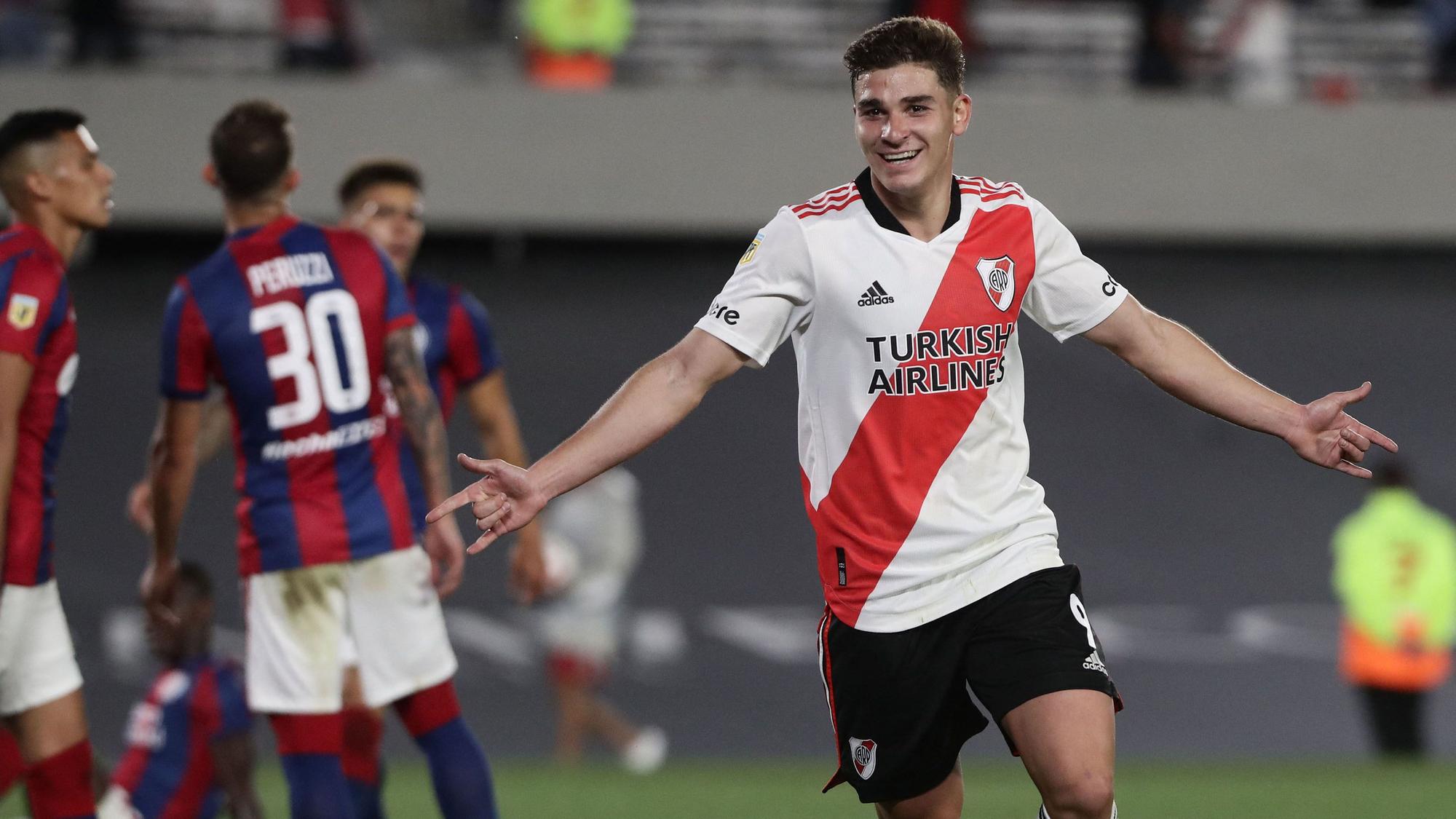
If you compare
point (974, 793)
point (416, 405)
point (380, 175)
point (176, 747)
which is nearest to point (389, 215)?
point (380, 175)

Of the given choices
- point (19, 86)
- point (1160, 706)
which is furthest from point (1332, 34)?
point (19, 86)

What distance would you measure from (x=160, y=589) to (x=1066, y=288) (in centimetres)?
280

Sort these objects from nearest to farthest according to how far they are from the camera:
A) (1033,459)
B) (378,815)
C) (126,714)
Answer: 1. (378,815)
2. (126,714)
3. (1033,459)

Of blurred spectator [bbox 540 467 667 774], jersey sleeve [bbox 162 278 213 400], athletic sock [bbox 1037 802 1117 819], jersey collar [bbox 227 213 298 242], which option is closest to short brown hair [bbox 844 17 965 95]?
A: athletic sock [bbox 1037 802 1117 819]

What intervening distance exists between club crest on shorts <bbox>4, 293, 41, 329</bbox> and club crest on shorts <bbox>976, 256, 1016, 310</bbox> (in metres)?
2.48

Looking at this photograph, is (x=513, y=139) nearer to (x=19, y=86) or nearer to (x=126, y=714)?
(x=19, y=86)

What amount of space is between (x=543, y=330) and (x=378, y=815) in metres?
7.44

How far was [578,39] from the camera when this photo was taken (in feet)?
41.4

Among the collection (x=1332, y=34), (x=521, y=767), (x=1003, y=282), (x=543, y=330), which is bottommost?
(x=521, y=767)

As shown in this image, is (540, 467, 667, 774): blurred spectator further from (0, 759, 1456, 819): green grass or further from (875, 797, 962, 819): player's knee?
(875, 797, 962, 819): player's knee

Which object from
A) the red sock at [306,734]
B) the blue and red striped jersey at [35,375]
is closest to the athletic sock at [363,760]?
the red sock at [306,734]

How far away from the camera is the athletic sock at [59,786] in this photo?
4785mm

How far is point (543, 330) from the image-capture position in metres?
13.2

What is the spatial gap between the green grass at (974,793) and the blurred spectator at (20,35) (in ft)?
16.5
